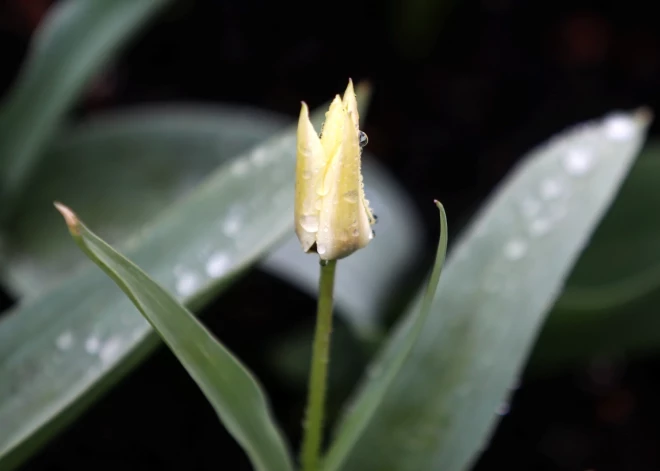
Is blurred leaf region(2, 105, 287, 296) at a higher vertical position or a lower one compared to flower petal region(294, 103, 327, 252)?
lower

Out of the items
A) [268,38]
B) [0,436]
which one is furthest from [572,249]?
[268,38]

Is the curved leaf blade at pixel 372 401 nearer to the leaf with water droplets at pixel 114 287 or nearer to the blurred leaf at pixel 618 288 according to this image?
the leaf with water droplets at pixel 114 287

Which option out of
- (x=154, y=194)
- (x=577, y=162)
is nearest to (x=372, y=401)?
(x=577, y=162)

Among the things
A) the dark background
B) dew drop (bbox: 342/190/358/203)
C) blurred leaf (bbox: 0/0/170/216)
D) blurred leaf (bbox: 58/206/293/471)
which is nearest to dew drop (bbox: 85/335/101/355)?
blurred leaf (bbox: 58/206/293/471)

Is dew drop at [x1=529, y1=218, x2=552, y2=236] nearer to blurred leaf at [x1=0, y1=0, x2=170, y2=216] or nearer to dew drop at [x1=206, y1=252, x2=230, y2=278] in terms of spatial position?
dew drop at [x1=206, y1=252, x2=230, y2=278]

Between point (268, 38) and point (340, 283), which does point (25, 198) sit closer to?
point (340, 283)

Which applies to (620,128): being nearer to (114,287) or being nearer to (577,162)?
(577,162)
